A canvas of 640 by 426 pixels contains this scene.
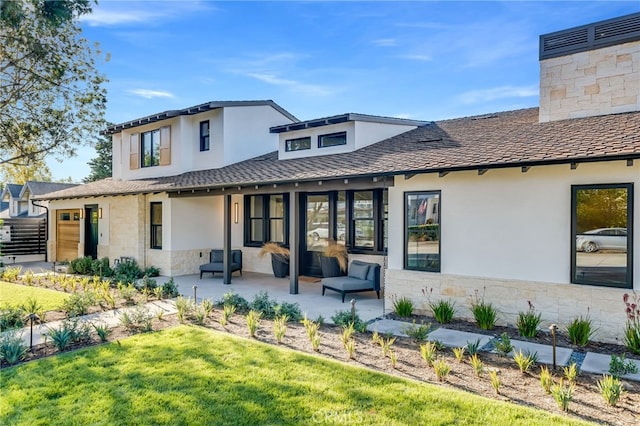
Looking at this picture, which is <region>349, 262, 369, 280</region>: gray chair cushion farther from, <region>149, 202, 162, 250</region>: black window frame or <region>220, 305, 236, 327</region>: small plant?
<region>149, 202, 162, 250</region>: black window frame

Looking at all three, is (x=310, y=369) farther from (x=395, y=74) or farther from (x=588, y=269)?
(x=395, y=74)

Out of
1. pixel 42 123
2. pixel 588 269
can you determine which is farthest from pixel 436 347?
pixel 42 123

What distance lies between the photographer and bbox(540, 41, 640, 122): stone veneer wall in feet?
29.6

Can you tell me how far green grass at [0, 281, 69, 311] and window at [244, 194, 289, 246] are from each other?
6.31 meters

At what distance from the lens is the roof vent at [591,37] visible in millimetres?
9062

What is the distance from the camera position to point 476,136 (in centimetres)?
1050

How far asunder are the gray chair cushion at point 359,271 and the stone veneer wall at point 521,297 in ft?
4.71

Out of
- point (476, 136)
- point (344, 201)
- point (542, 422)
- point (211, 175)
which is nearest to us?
point (542, 422)

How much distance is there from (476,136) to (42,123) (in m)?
14.9

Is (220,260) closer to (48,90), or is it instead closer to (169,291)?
(169,291)

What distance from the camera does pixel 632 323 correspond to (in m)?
6.56

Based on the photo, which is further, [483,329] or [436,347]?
[483,329]

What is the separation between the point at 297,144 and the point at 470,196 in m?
7.40

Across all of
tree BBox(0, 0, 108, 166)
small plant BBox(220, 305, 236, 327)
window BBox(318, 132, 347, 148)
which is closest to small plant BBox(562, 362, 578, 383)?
small plant BBox(220, 305, 236, 327)
